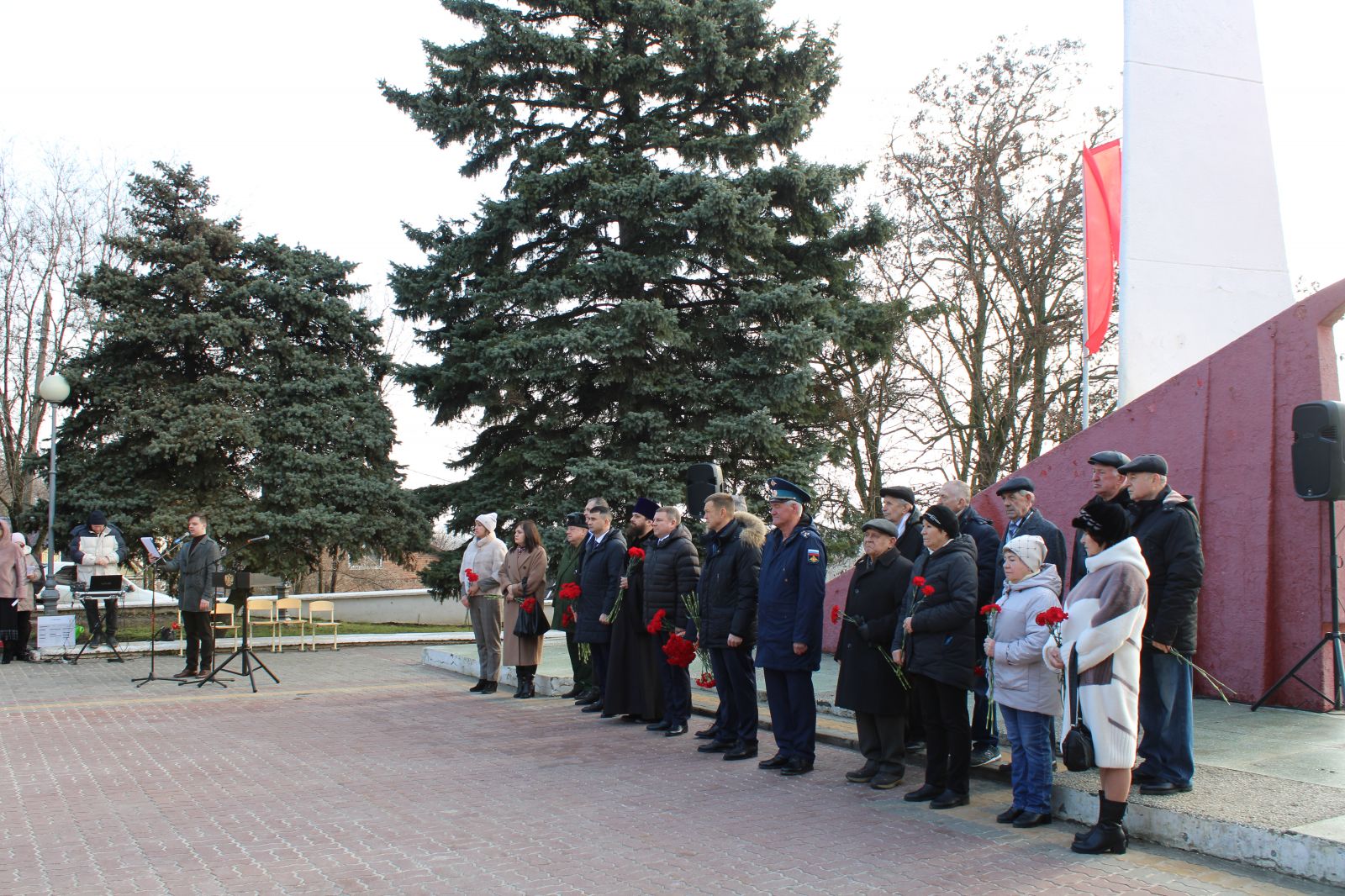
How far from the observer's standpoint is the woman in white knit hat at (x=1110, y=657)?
17.3 feet

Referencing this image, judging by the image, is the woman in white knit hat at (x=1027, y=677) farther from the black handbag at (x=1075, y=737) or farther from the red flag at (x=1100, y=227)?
the red flag at (x=1100, y=227)

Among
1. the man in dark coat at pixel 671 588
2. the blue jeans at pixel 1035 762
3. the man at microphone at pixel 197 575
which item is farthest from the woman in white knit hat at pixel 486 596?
the blue jeans at pixel 1035 762

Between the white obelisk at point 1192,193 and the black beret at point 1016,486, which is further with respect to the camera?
the white obelisk at point 1192,193

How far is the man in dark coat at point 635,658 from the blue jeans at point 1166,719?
15.3ft

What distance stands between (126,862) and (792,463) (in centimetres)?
1461

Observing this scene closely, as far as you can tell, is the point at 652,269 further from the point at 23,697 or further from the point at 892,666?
the point at 892,666

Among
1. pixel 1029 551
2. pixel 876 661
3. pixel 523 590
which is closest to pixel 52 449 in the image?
pixel 523 590

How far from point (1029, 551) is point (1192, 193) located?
6804 millimetres

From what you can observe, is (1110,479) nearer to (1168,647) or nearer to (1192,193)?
(1168,647)

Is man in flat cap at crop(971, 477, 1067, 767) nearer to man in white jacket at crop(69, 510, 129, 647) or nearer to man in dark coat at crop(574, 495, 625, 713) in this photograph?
man in dark coat at crop(574, 495, 625, 713)

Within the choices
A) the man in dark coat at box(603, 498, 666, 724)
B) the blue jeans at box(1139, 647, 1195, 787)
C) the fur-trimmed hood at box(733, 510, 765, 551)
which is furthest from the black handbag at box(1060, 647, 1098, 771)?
the man in dark coat at box(603, 498, 666, 724)

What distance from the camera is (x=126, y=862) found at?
5.39 m

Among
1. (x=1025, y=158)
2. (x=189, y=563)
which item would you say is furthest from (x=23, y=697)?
(x=1025, y=158)

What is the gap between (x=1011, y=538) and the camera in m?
7.28
